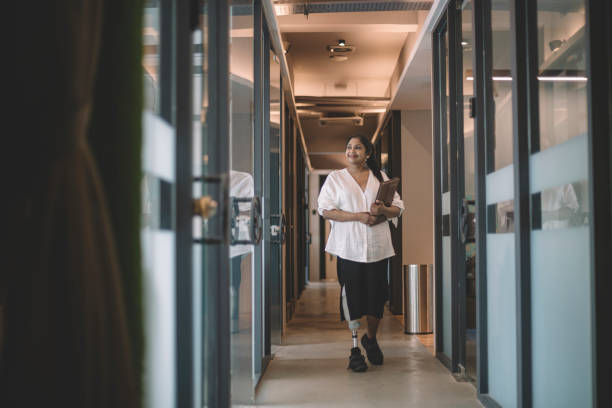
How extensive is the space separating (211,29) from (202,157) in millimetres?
454

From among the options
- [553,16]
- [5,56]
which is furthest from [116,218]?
[553,16]

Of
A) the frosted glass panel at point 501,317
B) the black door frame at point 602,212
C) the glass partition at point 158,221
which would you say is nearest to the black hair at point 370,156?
the frosted glass panel at point 501,317

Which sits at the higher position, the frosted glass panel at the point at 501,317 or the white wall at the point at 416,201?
the white wall at the point at 416,201

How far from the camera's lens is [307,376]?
386 cm

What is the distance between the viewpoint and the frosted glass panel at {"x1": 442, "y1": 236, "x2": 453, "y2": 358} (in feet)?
13.8

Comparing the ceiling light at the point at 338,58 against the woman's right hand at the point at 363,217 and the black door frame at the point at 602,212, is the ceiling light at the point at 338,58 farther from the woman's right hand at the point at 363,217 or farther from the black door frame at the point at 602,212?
the black door frame at the point at 602,212

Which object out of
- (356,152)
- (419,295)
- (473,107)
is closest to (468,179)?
(473,107)

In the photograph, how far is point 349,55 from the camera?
7.84 meters

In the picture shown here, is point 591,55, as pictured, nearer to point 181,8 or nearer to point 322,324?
point 181,8

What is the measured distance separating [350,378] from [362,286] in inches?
24.6

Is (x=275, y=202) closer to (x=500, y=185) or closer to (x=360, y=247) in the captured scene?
(x=360, y=247)

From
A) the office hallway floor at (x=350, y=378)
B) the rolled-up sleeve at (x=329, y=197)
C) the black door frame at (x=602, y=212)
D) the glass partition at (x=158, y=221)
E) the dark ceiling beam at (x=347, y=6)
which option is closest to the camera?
the glass partition at (x=158, y=221)

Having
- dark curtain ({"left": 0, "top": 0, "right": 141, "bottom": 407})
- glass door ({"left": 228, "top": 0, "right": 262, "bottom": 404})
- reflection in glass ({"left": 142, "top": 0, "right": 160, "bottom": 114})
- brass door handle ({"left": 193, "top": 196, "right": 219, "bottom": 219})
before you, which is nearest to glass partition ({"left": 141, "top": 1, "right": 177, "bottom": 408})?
reflection in glass ({"left": 142, "top": 0, "right": 160, "bottom": 114})

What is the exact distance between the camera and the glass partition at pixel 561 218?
2.02 metres
